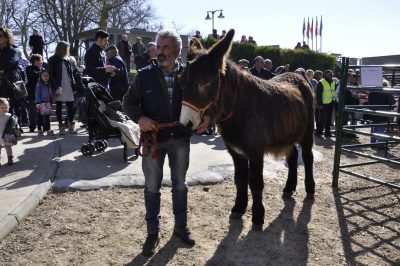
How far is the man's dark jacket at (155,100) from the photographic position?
3.20 m

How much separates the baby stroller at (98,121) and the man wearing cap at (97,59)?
0.73 m

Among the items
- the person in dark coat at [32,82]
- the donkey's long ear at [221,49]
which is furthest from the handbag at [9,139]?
the donkey's long ear at [221,49]

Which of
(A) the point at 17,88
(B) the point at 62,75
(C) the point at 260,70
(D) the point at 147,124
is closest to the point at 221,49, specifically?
(D) the point at 147,124

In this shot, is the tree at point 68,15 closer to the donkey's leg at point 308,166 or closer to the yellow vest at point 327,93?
the yellow vest at point 327,93

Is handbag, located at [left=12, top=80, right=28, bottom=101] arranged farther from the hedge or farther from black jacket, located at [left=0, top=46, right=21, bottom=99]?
the hedge

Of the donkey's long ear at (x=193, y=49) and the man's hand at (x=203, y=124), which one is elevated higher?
the donkey's long ear at (x=193, y=49)

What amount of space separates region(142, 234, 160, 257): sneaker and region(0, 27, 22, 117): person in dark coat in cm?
596

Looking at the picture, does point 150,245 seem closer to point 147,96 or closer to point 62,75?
point 147,96

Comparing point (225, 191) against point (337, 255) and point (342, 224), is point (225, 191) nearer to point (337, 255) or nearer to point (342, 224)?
point (342, 224)

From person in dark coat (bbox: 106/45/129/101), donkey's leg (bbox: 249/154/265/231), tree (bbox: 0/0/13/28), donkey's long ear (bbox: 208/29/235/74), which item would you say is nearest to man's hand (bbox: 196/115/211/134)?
donkey's long ear (bbox: 208/29/235/74)

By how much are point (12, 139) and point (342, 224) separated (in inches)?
186

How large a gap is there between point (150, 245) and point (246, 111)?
1547 mm

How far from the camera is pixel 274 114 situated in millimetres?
3855

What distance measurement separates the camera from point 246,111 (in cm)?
358
